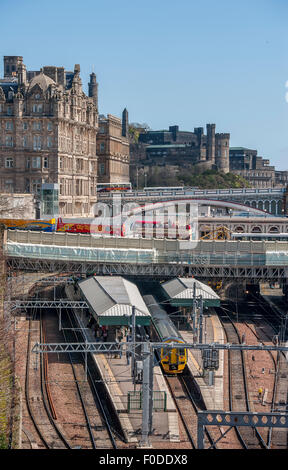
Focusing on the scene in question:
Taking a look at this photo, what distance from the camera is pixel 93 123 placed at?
4616 inches

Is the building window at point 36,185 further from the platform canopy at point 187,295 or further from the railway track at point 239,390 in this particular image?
the railway track at point 239,390

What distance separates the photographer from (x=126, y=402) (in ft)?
132

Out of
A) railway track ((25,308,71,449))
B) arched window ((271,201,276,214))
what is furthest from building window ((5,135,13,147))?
arched window ((271,201,276,214))

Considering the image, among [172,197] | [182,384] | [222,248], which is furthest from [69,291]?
[172,197]

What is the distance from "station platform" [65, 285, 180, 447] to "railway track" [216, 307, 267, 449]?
3495mm

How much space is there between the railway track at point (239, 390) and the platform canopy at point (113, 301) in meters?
6.97

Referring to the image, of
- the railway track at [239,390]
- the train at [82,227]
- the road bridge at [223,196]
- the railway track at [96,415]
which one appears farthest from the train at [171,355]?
the road bridge at [223,196]

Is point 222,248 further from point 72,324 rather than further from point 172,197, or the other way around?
point 172,197

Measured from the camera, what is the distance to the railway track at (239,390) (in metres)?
35.9

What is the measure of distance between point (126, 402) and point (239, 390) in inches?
325

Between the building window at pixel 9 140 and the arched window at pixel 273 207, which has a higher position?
the building window at pixel 9 140

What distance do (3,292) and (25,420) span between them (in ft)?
73.5

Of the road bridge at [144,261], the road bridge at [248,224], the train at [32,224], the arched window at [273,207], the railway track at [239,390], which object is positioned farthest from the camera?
the arched window at [273,207]

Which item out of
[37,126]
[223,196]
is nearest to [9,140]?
[37,126]
